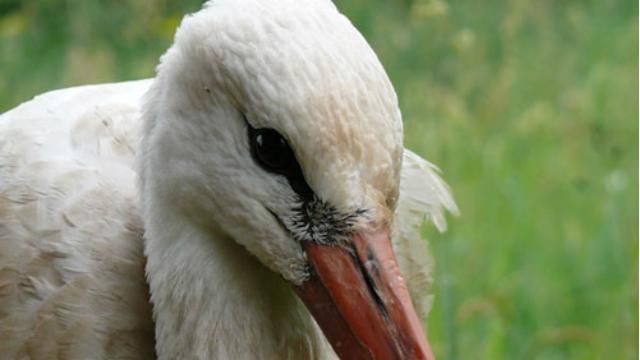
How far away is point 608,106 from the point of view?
6.35 m

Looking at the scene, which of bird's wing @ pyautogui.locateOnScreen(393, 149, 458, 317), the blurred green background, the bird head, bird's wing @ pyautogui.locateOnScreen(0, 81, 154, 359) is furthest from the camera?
the blurred green background

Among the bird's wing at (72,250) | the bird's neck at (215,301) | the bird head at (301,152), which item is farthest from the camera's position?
the bird's wing at (72,250)

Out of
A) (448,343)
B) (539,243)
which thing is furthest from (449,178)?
(448,343)

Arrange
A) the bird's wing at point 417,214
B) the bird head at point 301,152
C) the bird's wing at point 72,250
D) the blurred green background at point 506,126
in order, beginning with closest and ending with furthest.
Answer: the bird head at point 301,152 → the bird's wing at point 72,250 → the bird's wing at point 417,214 → the blurred green background at point 506,126

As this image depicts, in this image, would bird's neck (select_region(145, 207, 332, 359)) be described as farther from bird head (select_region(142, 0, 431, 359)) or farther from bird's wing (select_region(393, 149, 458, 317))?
bird's wing (select_region(393, 149, 458, 317))

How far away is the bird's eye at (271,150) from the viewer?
277 cm

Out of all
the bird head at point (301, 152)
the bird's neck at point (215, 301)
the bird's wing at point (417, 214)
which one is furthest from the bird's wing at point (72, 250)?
the bird's wing at point (417, 214)

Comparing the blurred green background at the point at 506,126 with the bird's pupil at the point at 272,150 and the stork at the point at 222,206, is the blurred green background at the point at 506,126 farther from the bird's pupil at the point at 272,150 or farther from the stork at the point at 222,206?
the bird's pupil at the point at 272,150

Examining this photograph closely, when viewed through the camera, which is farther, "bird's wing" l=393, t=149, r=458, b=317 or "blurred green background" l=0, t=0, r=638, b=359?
"blurred green background" l=0, t=0, r=638, b=359

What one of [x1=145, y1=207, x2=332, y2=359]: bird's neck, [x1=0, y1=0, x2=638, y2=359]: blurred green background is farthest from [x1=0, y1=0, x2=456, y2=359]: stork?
[x1=0, y1=0, x2=638, y2=359]: blurred green background

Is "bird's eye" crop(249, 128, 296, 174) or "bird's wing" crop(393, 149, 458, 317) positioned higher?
"bird's eye" crop(249, 128, 296, 174)

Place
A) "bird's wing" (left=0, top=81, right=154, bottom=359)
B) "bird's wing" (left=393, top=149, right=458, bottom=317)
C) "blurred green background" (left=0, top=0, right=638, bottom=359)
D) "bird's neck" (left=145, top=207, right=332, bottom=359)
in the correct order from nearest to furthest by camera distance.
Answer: "bird's neck" (left=145, top=207, right=332, bottom=359)
"bird's wing" (left=0, top=81, right=154, bottom=359)
"bird's wing" (left=393, top=149, right=458, bottom=317)
"blurred green background" (left=0, top=0, right=638, bottom=359)

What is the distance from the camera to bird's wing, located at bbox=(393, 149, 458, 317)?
3.72m

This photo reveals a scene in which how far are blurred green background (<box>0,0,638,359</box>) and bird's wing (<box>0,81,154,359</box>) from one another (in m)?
1.19
